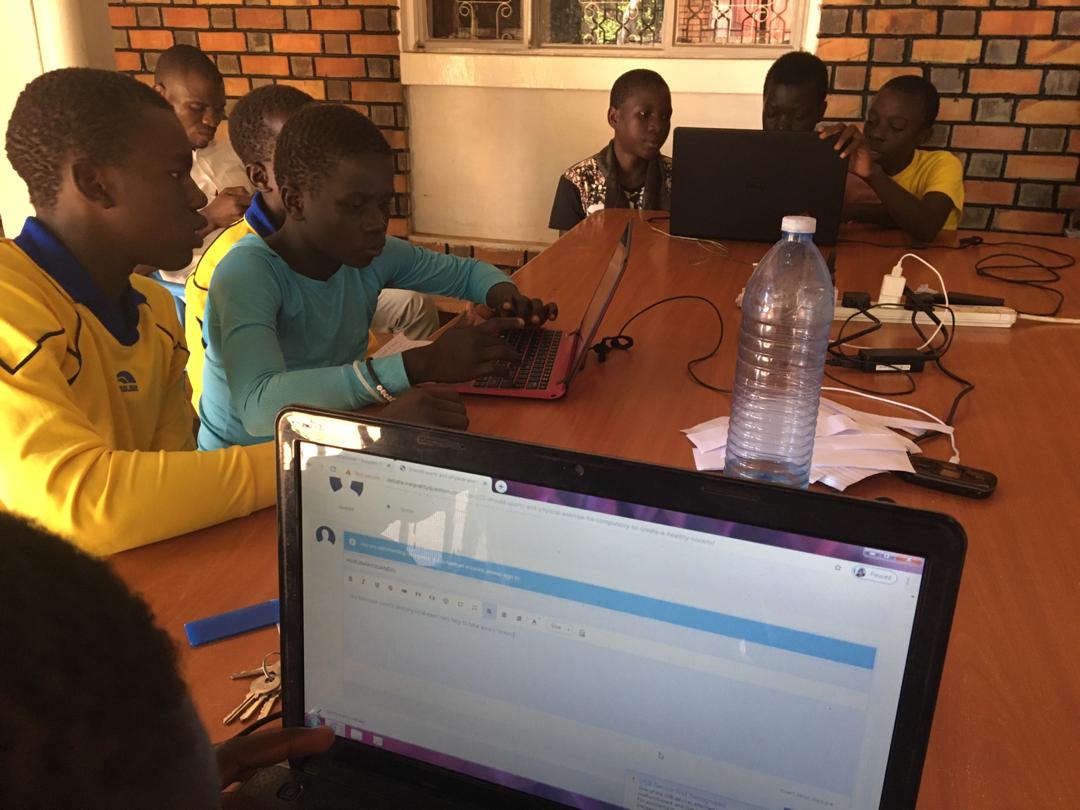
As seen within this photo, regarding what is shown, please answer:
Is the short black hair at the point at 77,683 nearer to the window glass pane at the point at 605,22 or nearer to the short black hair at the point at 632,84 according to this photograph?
the short black hair at the point at 632,84

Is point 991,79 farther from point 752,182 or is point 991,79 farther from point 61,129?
point 61,129

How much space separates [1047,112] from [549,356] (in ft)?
8.21

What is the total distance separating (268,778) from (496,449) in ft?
0.94

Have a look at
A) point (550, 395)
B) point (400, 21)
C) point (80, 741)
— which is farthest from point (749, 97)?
point (80, 741)

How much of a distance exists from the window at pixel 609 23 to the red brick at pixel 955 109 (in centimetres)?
61

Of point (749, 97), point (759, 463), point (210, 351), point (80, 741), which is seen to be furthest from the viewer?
point (749, 97)

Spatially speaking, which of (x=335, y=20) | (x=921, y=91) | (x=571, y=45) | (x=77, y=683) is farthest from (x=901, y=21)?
(x=77, y=683)

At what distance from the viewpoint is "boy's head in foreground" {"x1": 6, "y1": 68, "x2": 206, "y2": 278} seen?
3.74 feet

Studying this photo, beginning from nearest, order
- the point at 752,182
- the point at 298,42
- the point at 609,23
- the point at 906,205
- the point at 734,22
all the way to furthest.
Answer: the point at 752,182
the point at 906,205
the point at 734,22
the point at 609,23
the point at 298,42

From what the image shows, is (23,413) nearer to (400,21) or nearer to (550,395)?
(550,395)

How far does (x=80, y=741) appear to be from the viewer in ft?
1.00

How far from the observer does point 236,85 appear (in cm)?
357

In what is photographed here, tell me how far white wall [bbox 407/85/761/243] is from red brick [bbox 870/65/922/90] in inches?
17.5

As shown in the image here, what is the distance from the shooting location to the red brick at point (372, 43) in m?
3.42
